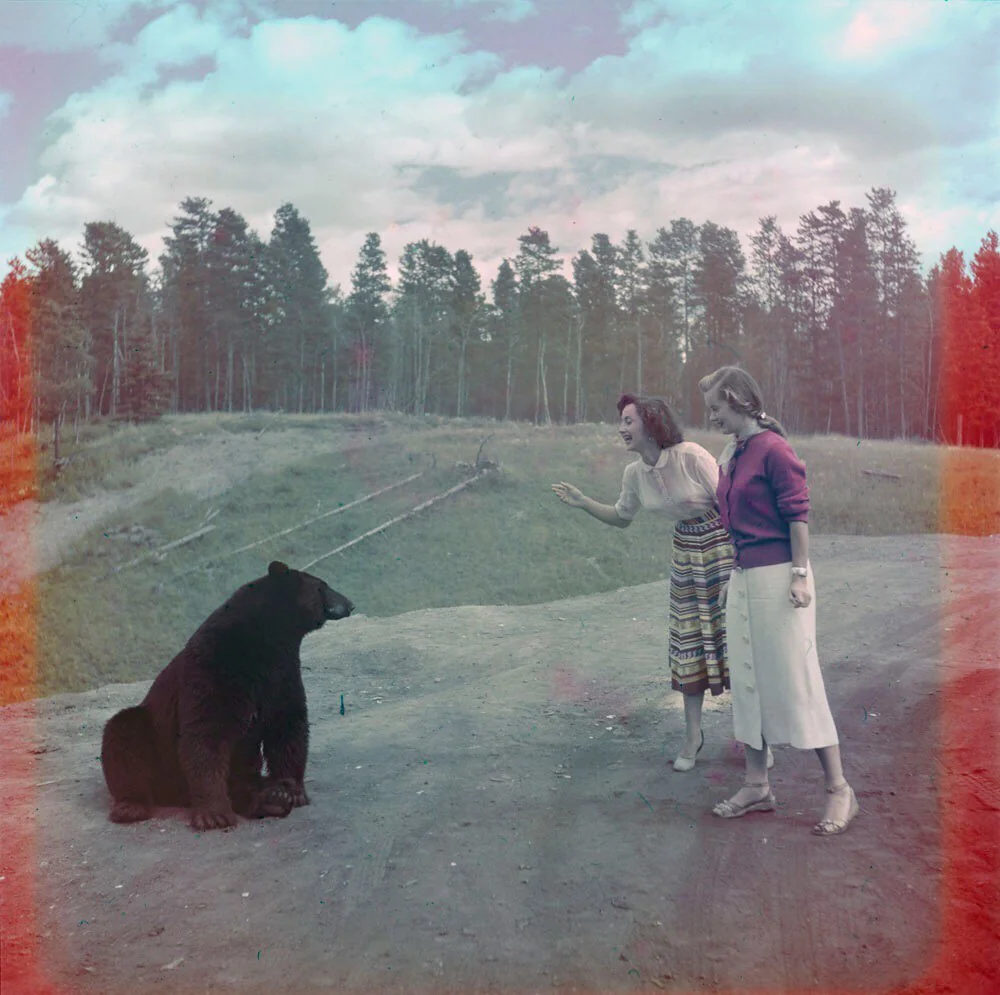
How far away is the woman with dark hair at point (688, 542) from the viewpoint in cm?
531

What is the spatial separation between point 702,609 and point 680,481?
2.61 feet

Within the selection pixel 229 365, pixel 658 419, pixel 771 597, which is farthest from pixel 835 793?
pixel 229 365

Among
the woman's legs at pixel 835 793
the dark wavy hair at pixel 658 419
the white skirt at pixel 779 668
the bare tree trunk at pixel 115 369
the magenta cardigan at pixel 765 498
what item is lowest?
the woman's legs at pixel 835 793

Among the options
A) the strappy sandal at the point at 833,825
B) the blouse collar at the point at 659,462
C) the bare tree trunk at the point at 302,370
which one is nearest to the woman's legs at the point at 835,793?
the strappy sandal at the point at 833,825

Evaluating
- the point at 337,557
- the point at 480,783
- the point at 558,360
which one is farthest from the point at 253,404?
the point at 480,783

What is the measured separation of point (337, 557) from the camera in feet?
58.3

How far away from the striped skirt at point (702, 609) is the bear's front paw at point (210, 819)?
2655 millimetres

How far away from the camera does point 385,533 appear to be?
1866 cm

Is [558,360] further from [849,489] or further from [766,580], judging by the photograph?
[766,580]

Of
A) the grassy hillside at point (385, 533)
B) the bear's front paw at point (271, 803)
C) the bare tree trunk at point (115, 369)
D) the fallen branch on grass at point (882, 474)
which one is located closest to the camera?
the bear's front paw at point (271, 803)

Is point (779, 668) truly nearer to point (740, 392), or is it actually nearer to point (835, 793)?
point (835, 793)

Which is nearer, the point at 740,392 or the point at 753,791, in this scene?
the point at 740,392

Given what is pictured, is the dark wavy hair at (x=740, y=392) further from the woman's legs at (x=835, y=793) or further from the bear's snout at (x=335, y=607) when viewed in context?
the bear's snout at (x=335, y=607)

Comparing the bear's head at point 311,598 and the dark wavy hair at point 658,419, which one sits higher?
the dark wavy hair at point 658,419
